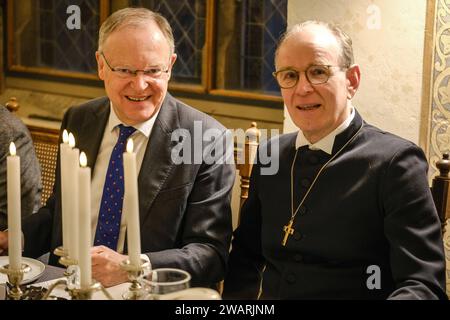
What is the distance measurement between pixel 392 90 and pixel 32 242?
1.39 metres

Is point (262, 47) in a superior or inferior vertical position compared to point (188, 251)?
superior

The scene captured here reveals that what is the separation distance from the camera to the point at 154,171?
2484 mm

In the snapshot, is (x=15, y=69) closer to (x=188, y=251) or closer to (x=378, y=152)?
(x=188, y=251)

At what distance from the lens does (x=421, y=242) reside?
78.4 inches

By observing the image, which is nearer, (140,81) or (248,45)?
(140,81)

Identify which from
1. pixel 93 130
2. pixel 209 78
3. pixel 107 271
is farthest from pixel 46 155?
pixel 107 271

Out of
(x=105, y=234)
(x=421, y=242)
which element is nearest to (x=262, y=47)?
(x=105, y=234)

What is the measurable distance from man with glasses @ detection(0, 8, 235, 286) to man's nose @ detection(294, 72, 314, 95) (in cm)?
43

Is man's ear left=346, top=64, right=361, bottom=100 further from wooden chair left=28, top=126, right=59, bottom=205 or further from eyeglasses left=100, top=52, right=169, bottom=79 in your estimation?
wooden chair left=28, top=126, right=59, bottom=205

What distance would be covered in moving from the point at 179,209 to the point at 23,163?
2.52 ft

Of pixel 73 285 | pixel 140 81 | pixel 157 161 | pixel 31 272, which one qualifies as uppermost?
pixel 140 81

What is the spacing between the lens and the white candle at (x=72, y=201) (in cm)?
157

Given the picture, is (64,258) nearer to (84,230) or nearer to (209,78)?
(84,230)

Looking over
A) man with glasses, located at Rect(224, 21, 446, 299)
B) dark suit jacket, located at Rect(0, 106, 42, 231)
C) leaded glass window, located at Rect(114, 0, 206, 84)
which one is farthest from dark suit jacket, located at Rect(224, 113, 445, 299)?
leaded glass window, located at Rect(114, 0, 206, 84)
